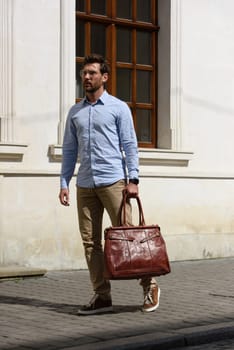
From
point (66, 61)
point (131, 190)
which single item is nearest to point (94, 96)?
point (131, 190)

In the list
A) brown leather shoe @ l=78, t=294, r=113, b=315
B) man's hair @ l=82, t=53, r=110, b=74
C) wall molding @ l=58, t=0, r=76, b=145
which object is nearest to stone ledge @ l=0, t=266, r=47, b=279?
wall molding @ l=58, t=0, r=76, b=145

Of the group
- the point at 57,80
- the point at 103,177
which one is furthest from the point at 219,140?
the point at 103,177

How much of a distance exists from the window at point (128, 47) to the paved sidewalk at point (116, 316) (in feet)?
9.35

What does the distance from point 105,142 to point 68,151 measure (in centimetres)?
44

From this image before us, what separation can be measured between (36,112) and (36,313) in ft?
12.3

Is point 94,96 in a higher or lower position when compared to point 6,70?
lower

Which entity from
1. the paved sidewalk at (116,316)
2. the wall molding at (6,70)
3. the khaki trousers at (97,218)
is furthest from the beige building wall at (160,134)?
the khaki trousers at (97,218)

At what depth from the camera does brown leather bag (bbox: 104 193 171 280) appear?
7.36 m

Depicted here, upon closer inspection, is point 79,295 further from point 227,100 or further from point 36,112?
point 227,100

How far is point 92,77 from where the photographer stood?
7.80m

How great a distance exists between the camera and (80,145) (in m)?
7.85

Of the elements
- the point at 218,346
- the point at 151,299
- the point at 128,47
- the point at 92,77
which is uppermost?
the point at 128,47

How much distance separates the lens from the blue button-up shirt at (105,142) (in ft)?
25.2

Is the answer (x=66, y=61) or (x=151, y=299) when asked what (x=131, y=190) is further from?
(x=66, y=61)
